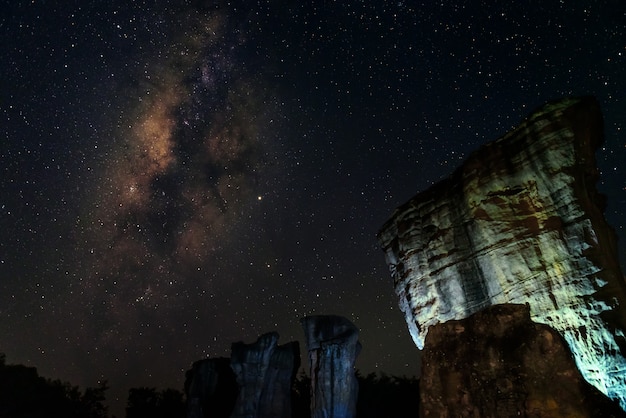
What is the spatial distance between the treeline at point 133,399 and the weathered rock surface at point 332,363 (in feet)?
39.0

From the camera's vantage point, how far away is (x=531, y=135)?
14125mm

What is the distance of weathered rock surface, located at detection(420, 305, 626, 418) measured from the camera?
11.5 meters

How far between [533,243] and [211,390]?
30.3 m

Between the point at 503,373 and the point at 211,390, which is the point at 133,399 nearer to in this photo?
the point at 211,390

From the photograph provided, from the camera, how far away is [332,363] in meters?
25.2

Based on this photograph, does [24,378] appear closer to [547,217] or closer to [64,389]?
[64,389]

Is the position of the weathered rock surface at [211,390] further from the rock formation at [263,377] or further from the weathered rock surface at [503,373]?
the weathered rock surface at [503,373]

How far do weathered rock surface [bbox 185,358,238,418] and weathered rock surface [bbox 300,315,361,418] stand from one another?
13.9 meters

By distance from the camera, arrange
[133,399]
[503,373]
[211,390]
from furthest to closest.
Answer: [133,399] < [211,390] < [503,373]

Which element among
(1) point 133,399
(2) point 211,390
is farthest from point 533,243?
(1) point 133,399

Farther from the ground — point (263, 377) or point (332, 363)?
point (263, 377)

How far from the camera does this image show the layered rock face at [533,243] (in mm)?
11844

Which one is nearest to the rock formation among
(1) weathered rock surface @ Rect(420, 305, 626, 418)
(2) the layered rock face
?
(2) the layered rock face

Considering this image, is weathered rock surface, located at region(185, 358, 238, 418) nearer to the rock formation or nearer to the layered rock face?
the rock formation
